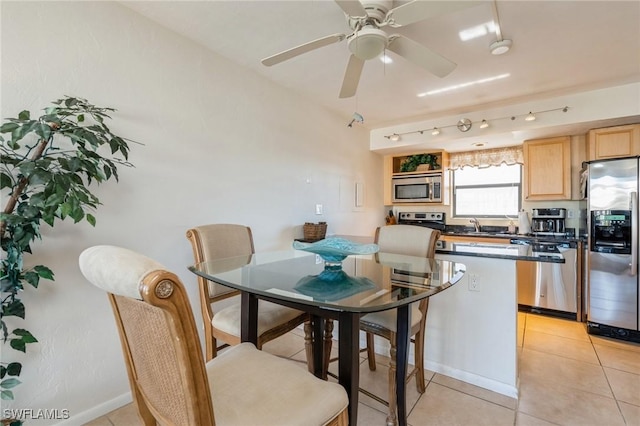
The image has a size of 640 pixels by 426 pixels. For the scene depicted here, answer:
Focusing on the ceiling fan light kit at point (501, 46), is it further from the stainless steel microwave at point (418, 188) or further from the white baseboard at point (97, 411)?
the white baseboard at point (97, 411)

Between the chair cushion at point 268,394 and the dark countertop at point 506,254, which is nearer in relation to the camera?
the chair cushion at point 268,394

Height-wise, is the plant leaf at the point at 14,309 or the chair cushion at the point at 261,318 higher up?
→ the plant leaf at the point at 14,309

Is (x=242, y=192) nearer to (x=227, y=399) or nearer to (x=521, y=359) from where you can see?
(x=227, y=399)

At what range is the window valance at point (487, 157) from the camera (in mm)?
4020

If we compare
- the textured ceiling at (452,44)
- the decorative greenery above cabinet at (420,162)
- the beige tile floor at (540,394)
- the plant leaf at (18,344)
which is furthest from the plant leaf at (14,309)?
the decorative greenery above cabinet at (420,162)

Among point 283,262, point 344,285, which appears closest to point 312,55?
point 283,262

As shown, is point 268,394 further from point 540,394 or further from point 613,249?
point 613,249

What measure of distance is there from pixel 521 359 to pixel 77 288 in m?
3.14

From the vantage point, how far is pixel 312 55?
92.5 inches

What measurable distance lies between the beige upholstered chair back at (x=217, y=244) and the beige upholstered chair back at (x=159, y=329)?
0.89 m

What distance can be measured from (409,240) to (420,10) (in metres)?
1.32

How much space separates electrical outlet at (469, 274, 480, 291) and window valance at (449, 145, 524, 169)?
2867 mm

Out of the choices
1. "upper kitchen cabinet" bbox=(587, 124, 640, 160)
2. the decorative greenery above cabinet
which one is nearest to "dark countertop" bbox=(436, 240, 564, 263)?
"upper kitchen cabinet" bbox=(587, 124, 640, 160)

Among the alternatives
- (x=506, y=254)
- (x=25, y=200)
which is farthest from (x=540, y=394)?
(x=25, y=200)
